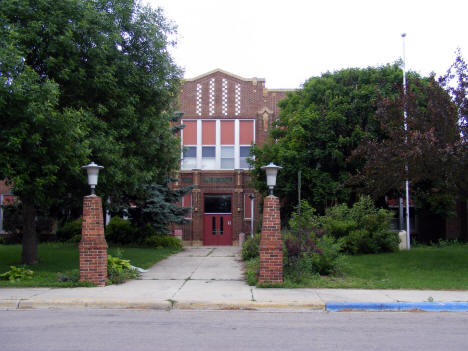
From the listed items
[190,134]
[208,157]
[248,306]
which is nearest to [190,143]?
[190,134]

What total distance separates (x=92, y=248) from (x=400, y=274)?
891 cm

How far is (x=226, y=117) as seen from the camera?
3117 centimetres

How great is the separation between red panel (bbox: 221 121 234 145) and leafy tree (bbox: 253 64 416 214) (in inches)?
282

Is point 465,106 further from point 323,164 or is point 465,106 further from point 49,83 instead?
point 49,83

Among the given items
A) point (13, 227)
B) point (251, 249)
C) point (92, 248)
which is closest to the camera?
point (92, 248)

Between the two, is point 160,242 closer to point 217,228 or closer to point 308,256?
point 217,228

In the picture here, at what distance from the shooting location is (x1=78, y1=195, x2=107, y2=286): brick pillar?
1180 centimetres

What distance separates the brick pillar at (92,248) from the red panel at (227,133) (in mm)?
19690

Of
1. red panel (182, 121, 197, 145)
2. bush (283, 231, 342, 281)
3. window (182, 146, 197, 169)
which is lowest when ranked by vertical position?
bush (283, 231, 342, 281)

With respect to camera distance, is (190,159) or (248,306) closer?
(248,306)

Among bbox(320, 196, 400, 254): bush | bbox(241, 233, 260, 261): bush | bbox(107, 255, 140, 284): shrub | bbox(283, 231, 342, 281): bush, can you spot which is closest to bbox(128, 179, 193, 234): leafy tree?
bbox(241, 233, 260, 261): bush

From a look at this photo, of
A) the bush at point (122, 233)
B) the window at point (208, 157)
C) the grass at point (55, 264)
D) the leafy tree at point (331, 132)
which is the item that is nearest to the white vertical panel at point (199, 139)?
the window at point (208, 157)

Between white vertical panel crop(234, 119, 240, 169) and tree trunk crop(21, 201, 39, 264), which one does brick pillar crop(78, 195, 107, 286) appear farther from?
white vertical panel crop(234, 119, 240, 169)

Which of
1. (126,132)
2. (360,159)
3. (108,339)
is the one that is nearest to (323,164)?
(360,159)
